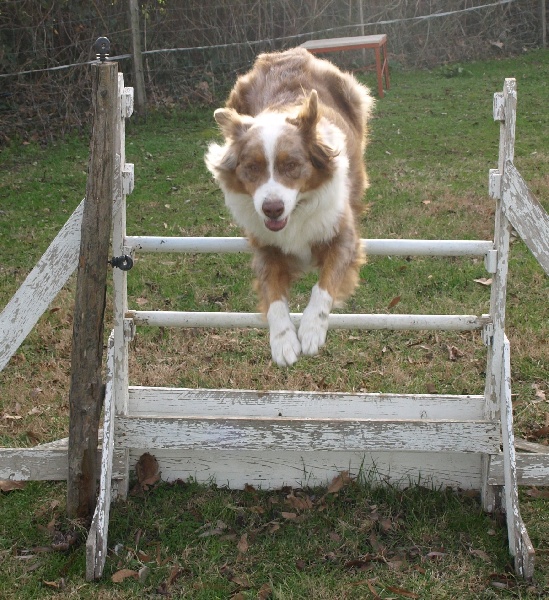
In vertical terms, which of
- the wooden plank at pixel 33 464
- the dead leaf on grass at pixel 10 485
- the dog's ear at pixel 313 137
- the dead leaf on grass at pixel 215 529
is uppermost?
the dog's ear at pixel 313 137

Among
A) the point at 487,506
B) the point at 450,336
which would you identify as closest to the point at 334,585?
the point at 487,506

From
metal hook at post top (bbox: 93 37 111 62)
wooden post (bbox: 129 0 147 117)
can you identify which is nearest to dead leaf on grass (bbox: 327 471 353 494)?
metal hook at post top (bbox: 93 37 111 62)

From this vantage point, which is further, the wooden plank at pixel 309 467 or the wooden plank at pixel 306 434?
the wooden plank at pixel 309 467

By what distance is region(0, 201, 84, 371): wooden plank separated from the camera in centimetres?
397

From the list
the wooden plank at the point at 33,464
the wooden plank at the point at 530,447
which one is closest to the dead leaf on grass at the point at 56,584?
the wooden plank at the point at 33,464

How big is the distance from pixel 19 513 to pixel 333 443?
162 centimetres

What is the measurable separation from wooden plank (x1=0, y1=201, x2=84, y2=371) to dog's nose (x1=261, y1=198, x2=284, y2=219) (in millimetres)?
901

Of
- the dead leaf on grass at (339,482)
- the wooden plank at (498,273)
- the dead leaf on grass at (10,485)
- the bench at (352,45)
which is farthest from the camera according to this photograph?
the bench at (352,45)

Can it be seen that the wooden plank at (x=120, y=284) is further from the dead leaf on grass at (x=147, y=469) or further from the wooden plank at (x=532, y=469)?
the wooden plank at (x=532, y=469)

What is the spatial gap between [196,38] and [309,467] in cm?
1001

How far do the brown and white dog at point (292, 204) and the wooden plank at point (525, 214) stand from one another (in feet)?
2.42

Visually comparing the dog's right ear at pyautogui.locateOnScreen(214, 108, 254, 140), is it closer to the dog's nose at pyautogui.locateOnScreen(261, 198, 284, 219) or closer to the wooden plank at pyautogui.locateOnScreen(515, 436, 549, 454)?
the dog's nose at pyautogui.locateOnScreen(261, 198, 284, 219)

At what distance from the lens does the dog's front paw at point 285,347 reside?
12.0ft

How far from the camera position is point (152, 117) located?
484 inches
